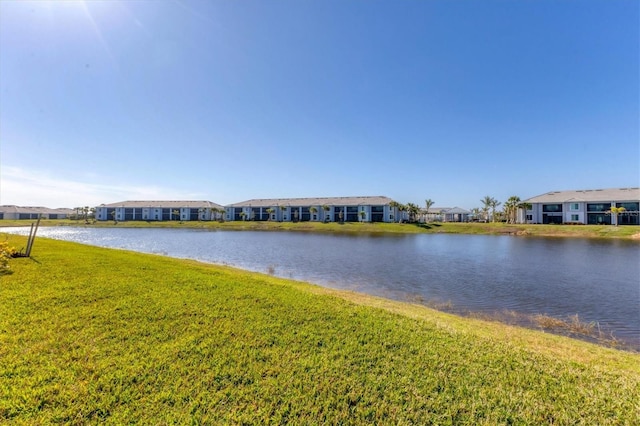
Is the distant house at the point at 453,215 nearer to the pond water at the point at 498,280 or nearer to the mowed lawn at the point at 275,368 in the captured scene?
the pond water at the point at 498,280

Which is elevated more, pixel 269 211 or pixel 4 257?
pixel 269 211

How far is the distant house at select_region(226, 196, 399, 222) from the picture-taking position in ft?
294

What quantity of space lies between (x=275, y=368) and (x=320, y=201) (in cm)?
9716

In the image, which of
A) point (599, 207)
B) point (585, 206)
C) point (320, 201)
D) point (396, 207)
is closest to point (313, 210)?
point (320, 201)

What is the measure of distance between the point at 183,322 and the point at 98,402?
2.52 m

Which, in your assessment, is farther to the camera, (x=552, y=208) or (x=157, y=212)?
(x=157, y=212)

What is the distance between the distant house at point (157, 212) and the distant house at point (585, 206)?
94913 millimetres

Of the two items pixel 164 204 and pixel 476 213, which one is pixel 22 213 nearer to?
pixel 164 204

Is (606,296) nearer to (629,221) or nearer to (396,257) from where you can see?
(396,257)

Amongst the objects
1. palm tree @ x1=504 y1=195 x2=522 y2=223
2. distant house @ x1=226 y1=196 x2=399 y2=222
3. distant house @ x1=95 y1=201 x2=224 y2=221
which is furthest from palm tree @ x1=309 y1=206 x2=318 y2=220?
palm tree @ x1=504 y1=195 x2=522 y2=223

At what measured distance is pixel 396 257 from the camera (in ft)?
90.7

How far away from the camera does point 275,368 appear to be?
186 inches

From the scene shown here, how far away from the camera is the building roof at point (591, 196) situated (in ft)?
219

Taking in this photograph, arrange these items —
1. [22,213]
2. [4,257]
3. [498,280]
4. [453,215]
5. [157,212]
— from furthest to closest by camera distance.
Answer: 1. [22,213]
2. [453,215]
3. [157,212]
4. [498,280]
5. [4,257]
